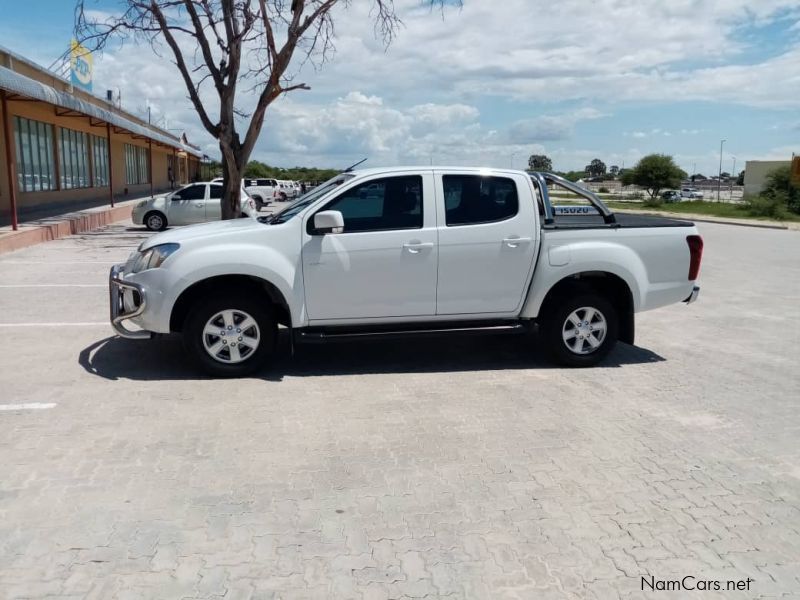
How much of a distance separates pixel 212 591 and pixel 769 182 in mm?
49155

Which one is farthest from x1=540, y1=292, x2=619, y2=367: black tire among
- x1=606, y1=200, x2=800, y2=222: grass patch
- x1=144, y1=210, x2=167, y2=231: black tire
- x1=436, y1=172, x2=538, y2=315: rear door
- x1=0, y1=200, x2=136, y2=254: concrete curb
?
x1=606, y1=200, x2=800, y2=222: grass patch

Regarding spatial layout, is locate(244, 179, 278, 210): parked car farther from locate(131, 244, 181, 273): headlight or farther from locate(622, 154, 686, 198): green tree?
locate(622, 154, 686, 198): green tree

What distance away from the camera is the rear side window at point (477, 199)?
21.1 ft

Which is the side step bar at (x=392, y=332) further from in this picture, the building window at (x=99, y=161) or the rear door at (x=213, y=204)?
the building window at (x=99, y=161)

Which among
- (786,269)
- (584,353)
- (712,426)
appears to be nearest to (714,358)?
(584,353)

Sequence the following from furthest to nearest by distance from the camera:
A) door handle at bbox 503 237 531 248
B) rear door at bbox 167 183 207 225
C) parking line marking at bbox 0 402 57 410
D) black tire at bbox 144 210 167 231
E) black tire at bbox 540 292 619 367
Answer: black tire at bbox 144 210 167 231, rear door at bbox 167 183 207 225, black tire at bbox 540 292 619 367, door handle at bbox 503 237 531 248, parking line marking at bbox 0 402 57 410

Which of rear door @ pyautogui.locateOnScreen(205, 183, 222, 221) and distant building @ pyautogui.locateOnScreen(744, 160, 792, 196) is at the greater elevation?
distant building @ pyautogui.locateOnScreen(744, 160, 792, 196)

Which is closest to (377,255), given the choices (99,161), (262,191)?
(262,191)

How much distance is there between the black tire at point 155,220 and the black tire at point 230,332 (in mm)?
17796

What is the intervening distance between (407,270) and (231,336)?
1.67 meters

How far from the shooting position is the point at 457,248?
20.8ft

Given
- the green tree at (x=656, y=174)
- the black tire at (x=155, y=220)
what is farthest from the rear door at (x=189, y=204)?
the green tree at (x=656, y=174)

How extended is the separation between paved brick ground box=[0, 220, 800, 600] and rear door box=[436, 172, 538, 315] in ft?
2.34

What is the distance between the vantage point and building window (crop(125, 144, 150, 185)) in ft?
139
